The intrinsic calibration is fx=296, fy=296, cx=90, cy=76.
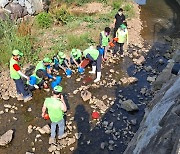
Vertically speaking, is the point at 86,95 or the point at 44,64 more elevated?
the point at 44,64

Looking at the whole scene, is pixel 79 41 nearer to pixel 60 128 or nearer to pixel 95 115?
pixel 95 115

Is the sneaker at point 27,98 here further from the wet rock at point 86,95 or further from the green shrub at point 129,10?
the green shrub at point 129,10

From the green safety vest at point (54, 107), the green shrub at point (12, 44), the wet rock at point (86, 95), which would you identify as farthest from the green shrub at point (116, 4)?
the green safety vest at point (54, 107)

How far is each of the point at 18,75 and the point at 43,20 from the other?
5.65 m

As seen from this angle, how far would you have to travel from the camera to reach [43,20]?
1369 cm

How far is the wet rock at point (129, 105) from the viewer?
8.86 meters

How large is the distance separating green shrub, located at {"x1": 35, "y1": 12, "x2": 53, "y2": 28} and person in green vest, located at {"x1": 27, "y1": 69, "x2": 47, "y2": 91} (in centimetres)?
477

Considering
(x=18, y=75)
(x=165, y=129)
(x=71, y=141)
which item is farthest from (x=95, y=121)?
(x=165, y=129)

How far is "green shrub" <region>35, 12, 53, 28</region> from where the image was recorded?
44.8ft

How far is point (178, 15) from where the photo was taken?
1694 centimetres

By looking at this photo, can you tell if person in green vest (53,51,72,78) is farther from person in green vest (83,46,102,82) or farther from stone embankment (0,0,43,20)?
stone embankment (0,0,43,20)

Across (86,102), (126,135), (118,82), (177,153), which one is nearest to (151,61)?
(118,82)

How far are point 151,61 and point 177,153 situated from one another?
8.72 m

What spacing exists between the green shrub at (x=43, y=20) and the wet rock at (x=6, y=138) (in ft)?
22.7
